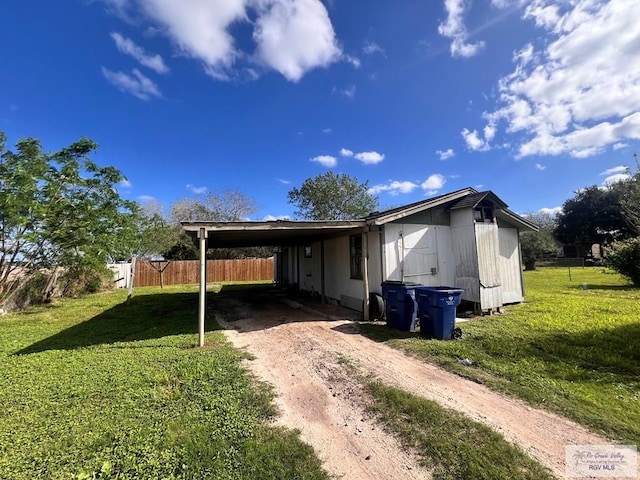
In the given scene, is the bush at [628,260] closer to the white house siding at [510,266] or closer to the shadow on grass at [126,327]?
the white house siding at [510,266]

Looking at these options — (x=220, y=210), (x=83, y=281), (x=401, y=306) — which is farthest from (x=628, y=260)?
(x=220, y=210)

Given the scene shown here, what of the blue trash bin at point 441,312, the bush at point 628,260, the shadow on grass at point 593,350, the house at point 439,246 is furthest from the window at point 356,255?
the bush at point 628,260

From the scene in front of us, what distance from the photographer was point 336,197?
29828 millimetres

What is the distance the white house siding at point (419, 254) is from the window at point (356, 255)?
3.90 ft

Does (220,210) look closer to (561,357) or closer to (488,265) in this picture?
(488,265)

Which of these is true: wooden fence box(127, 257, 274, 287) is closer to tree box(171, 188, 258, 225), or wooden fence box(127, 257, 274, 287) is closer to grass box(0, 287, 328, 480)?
tree box(171, 188, 258, 225)

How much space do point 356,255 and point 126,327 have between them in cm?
684

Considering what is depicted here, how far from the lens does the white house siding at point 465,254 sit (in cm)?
839

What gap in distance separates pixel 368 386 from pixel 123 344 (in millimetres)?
5352

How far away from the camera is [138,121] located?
12422 mm

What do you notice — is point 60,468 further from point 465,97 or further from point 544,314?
point 465,97

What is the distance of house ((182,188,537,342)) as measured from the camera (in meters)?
8.27

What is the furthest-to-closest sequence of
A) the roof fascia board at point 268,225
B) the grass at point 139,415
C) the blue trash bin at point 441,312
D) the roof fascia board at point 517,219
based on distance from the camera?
the roof fascia board at point 517,219
the roof fascia board at point 268,225
the blue trash bin at point 441,312
the grass at point 139,415

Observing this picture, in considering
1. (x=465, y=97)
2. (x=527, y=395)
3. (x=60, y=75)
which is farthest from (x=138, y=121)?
(x=527, y=395)
